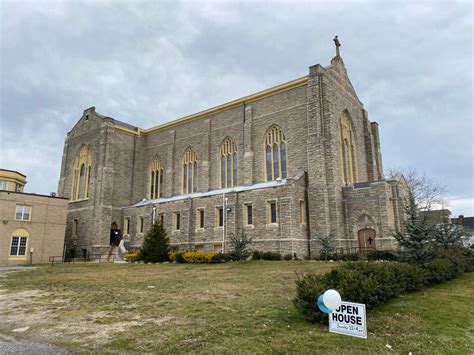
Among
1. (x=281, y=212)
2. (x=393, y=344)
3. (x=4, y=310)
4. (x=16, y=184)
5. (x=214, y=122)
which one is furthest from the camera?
(x=16, y=184)

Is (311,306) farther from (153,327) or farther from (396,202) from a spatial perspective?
(396,202)

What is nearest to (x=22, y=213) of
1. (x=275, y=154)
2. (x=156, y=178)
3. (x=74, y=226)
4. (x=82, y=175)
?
(x=74, y=226)

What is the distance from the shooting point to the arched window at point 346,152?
101 feet

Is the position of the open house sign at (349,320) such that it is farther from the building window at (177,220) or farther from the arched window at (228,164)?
the arched window at (228,164)

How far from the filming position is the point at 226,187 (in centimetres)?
3562

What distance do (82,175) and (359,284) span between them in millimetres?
42402

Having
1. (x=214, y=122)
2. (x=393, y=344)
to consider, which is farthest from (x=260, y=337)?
(x=214, y=122)

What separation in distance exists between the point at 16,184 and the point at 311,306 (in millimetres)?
47934

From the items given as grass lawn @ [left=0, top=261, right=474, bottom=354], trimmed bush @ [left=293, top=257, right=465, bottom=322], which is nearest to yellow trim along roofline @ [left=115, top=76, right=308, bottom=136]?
grass lawn @ [left=0, top=261, right=474, bottom=354]

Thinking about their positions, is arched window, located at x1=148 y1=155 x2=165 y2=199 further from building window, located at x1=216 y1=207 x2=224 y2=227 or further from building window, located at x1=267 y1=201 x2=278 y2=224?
building window, located at x1=267 y1=201 x2=278 y2=224

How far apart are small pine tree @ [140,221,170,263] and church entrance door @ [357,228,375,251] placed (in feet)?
51.9

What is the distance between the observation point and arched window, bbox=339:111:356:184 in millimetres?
30875

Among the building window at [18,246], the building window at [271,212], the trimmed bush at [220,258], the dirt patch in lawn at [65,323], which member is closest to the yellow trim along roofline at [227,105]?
the building window at [271,212]

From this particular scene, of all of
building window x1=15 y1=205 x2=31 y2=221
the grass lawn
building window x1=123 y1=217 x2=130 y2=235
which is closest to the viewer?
the grass lawn
